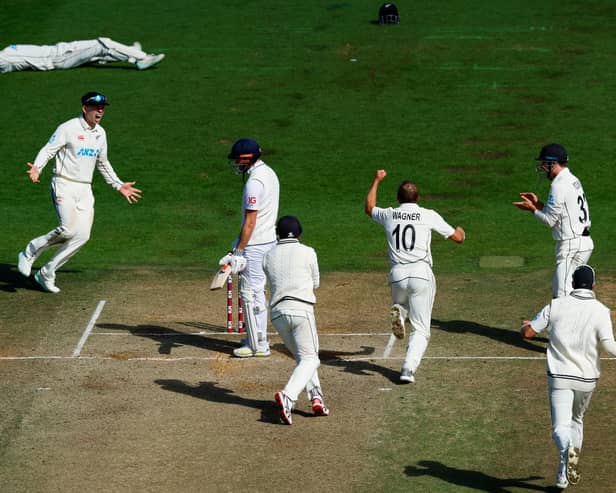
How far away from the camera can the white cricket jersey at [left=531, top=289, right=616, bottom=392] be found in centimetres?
1055

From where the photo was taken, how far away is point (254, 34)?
106ft

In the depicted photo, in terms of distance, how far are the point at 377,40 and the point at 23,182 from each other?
11.5 metres

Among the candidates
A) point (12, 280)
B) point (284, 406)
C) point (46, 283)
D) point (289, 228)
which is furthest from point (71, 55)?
point (284, 406)

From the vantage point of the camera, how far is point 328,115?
27.5 m

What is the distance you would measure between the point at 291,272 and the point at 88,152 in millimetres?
6193

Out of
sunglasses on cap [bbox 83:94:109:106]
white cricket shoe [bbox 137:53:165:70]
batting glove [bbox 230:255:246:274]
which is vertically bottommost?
batting glove [bbox 230:255:246:274]

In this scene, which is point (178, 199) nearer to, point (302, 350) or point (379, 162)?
point (379, 162)

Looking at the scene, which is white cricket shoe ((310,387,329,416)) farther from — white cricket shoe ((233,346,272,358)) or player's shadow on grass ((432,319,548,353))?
player's shadow on grass ((432,319,548,353))

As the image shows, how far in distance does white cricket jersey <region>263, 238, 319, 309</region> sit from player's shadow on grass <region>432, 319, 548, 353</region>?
3.87 metres

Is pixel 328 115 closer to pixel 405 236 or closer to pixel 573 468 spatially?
pixel 405 236

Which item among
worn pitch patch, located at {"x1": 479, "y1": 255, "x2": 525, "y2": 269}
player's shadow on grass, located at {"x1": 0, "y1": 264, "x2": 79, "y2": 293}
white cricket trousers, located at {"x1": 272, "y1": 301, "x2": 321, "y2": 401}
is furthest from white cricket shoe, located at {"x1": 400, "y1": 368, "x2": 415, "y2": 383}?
player's shadow on grass, located at {"x1": 0, "y1": 264, "x2": 79, "y2": 293}

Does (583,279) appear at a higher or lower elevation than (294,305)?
higher

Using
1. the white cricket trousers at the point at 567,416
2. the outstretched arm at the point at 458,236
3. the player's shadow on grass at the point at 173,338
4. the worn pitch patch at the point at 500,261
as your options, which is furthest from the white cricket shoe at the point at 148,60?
the white cricket trousers at the point at 567,416

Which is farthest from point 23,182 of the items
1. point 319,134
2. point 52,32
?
point 52,32
